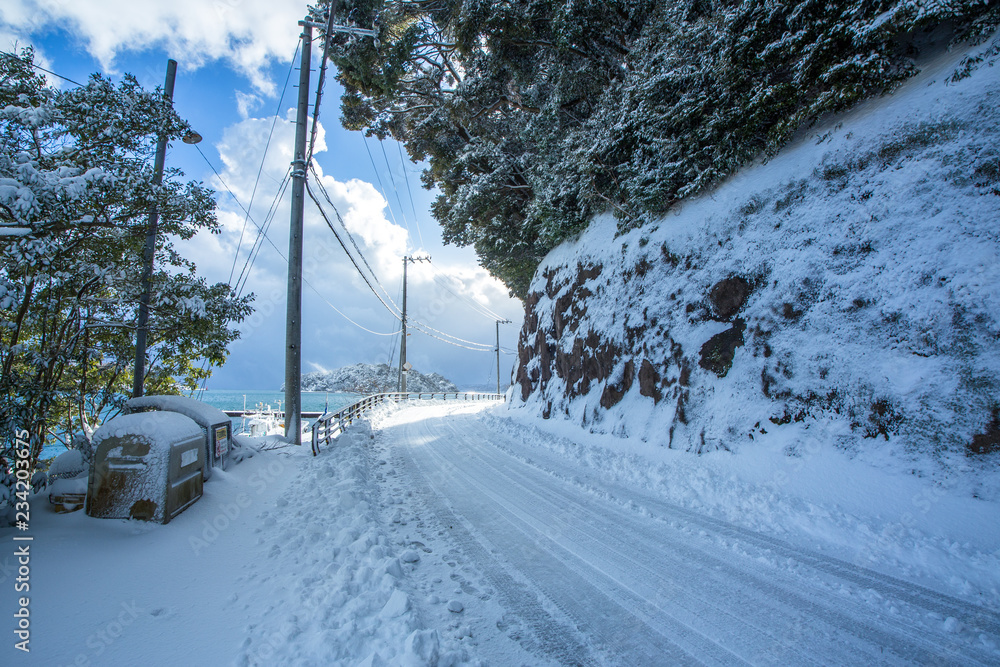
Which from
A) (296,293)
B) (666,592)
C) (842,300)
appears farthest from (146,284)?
(842,300)

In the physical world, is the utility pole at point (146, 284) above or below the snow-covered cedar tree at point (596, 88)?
below

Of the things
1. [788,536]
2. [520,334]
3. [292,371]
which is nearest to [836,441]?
[788,536]

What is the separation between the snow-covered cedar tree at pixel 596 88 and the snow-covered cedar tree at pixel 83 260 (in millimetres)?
10826

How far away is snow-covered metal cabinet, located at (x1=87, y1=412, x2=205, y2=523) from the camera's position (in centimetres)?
470

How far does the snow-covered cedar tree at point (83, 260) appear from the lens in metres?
4.31

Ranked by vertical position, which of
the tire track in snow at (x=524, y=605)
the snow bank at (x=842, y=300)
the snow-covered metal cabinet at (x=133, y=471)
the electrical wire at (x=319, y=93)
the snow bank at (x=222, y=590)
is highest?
the electrical wire at (x=319, y=93)

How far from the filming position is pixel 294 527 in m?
5.25

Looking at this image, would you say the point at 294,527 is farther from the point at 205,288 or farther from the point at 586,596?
the point at 205,288

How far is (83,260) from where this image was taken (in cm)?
584

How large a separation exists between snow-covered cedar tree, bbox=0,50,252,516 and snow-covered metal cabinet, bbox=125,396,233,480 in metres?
0.58

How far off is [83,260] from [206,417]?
3.01 metres

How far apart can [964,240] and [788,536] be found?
5.54 m

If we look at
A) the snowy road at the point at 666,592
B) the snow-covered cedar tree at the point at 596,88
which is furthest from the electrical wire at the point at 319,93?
the snowy road at the point at 666,592

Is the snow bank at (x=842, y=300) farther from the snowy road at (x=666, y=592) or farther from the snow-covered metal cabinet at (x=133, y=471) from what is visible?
the snow-covered metal cabinet at (x=133, y=471)
